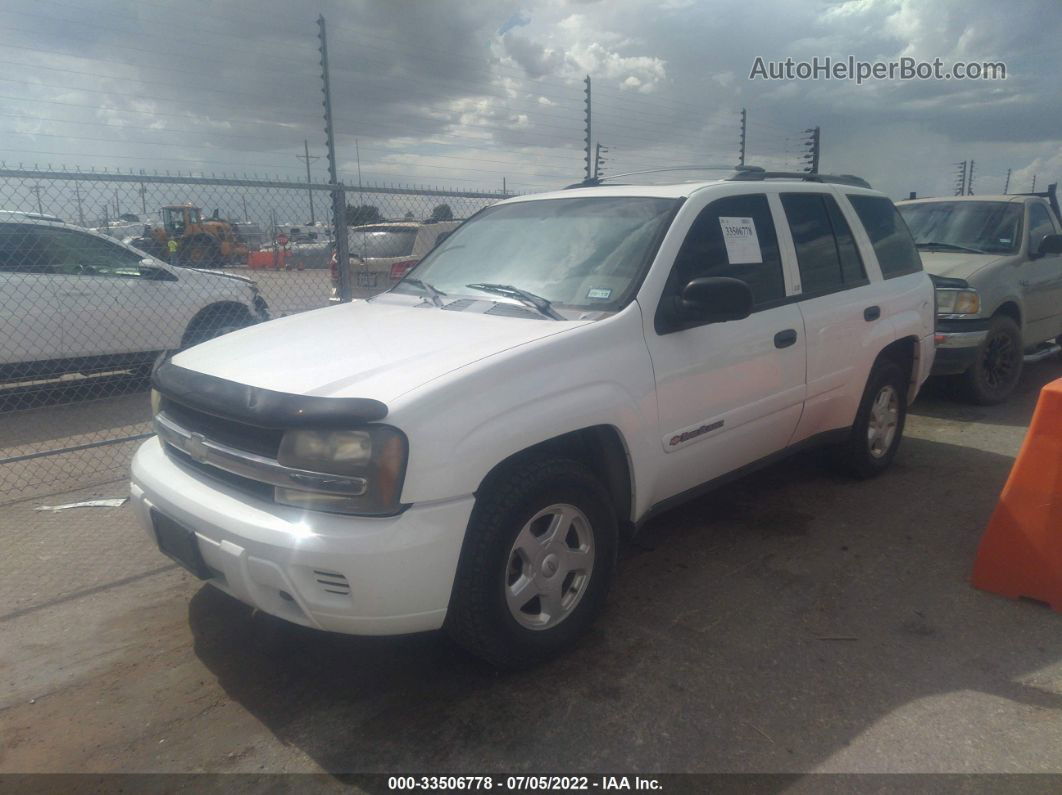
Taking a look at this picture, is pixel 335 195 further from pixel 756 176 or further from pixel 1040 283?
pixel 1040 283

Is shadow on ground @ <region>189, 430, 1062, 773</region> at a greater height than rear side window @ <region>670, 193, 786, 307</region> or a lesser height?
lesser

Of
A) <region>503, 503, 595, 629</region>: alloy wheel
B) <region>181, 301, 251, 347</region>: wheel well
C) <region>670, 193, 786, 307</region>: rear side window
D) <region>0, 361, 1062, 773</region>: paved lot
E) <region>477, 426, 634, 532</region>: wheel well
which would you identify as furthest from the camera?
<region>181, 301, 251, 347</region>: wheel well

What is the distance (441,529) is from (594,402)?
31.6 inches

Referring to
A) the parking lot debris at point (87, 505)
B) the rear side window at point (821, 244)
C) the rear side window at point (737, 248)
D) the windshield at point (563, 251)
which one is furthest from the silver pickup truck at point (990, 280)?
the parking lot debris at point (87, 505)

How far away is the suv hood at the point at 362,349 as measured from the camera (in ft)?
8.55

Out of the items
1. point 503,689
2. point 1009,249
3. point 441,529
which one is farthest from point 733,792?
point 1009,249

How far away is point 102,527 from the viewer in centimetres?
443

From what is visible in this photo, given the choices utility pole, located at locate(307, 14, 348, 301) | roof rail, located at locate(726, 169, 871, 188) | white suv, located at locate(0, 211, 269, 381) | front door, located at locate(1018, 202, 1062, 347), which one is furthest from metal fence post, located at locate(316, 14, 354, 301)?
front door, located at locate(1018, 202, 1062, 347)

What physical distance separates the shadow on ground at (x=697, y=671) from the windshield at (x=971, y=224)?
4302mm

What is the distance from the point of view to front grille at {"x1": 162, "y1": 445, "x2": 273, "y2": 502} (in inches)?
103

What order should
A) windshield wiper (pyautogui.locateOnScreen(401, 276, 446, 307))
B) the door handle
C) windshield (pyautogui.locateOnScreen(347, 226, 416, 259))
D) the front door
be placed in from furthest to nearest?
windshield (pyautogui.locateOnScreen(347, 226, 416, 259)) < the front door < the door handle < windshield wiper (pyautogui.locateOnScreen(401, 276, 446, 307))

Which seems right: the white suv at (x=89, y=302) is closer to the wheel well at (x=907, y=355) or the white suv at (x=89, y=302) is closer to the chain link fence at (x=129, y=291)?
the chain link fence at (x=129, y=291)

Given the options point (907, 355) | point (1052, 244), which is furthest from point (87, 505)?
point (1052, 244)

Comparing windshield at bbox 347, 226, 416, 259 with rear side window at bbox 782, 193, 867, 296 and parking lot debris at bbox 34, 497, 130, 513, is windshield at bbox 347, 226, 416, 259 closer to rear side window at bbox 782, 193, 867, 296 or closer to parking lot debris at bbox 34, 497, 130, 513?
parking lot debris at bbox 34, 497, 130, 513
